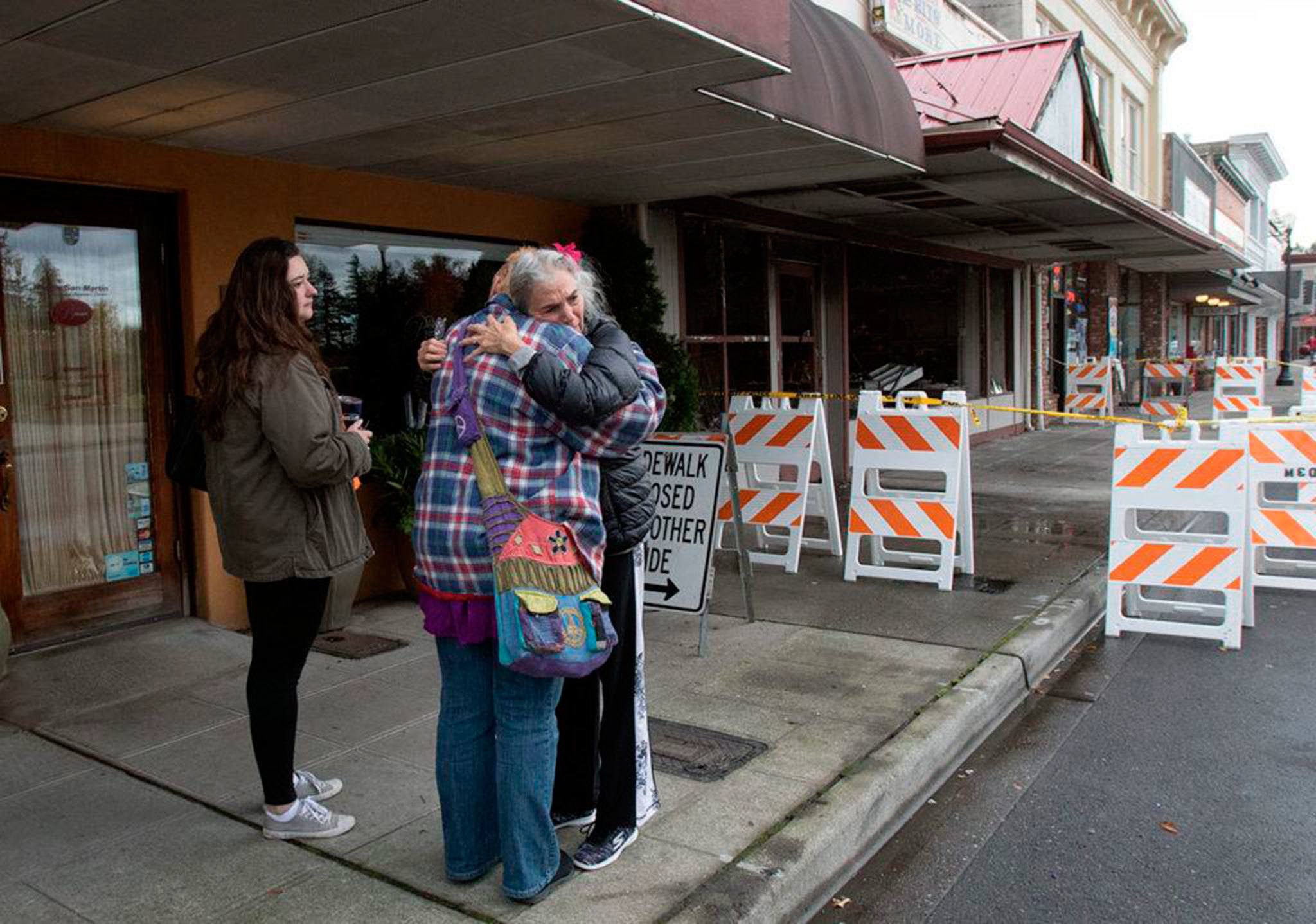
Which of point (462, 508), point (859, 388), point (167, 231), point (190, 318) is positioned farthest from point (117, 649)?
point (859, 388)

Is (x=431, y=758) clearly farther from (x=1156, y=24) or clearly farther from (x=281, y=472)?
(x=1156, y=24)

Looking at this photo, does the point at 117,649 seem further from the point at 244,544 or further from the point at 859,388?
the point at 859,388

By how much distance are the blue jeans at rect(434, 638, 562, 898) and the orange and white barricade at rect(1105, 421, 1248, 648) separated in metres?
4.52

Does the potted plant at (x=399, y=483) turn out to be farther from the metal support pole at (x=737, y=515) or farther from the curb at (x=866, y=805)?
the curb at (x=866, y=805)

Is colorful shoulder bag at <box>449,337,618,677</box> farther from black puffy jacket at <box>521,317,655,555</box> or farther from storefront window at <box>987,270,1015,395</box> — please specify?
storefront window at <box>987,270,1015,395</box>

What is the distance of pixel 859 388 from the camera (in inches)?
573

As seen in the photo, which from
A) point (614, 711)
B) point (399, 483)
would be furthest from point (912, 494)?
point (614, 711)

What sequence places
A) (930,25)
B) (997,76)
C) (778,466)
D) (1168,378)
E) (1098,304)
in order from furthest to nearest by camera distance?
(1168,378) < (1098,304) < (930,25) < (997,76) < (778,466)

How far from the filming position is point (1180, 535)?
21.7 ft

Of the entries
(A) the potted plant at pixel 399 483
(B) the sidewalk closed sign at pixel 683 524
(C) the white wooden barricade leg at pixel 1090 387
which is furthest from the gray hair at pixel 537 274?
(C) the white wooden barricade leg at pixel 1090 387

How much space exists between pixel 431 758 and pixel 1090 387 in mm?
19745

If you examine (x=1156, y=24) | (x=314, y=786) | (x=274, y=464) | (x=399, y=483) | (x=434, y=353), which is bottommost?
(x=314, y=786)

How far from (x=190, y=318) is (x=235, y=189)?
0.79m

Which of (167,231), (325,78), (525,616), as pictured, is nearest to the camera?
(525,616)
